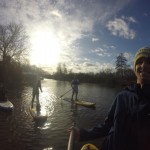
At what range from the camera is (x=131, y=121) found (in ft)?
5.66

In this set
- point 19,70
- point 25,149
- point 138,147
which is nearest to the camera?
point 138,147

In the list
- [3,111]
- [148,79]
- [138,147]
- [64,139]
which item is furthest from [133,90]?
[3,111]

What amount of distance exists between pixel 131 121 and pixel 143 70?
545 millimetres

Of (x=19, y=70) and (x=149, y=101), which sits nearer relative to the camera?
(x=149, y=101)

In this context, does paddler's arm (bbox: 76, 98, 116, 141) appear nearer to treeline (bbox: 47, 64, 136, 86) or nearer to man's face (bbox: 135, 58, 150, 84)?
man's face (bbox: 135, 58, 150, 84)

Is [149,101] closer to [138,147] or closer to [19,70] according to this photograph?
[138,147]

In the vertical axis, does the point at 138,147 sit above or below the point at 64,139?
above

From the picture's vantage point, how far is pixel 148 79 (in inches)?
73.6

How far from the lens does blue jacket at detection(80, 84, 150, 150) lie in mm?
1669

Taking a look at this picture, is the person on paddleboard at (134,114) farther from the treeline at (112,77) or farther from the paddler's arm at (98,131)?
the treeline at (112,77)

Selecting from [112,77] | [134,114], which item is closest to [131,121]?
[134,114]

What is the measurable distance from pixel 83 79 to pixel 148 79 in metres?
96.4

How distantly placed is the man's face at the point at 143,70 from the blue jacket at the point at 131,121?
79 millimetres

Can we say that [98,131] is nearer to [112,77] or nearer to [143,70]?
[143,70]
